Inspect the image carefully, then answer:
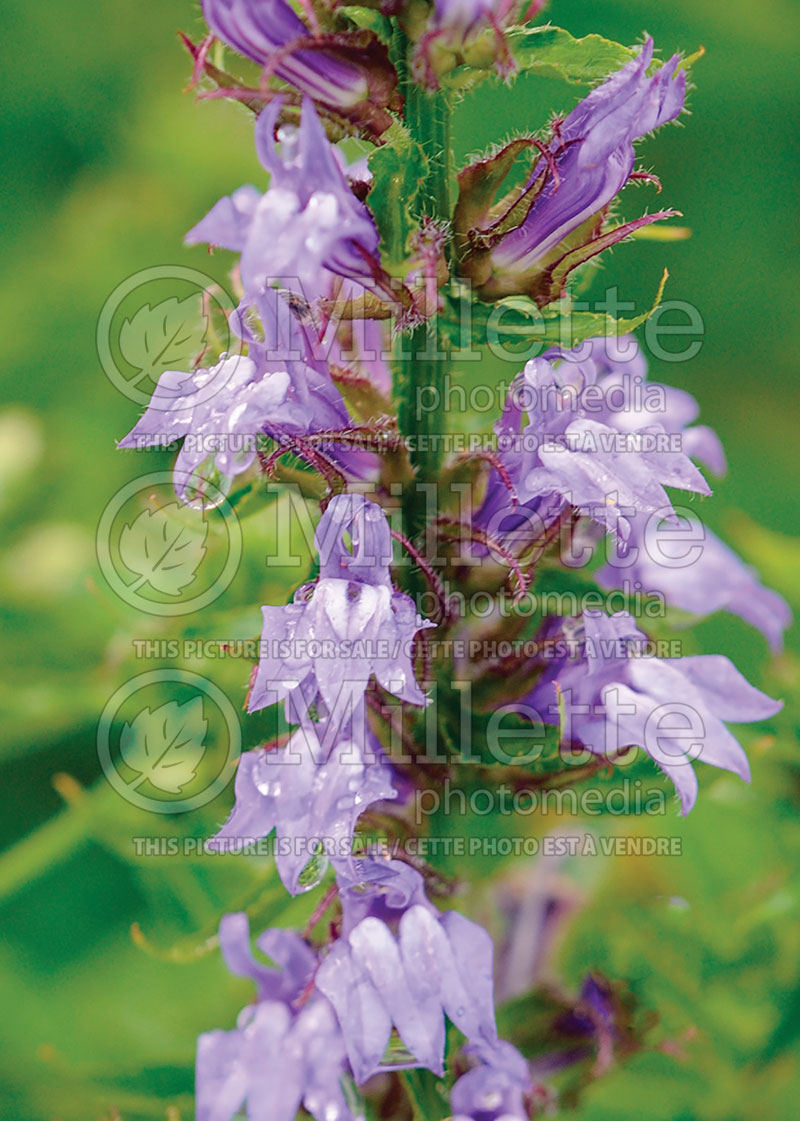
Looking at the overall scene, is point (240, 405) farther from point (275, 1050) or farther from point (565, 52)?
point (275, 1050)

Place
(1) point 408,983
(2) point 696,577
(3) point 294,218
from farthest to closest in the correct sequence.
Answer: (2) point 696,577, (1) point 408,983, (3) point 294,218

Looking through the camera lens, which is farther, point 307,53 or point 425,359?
point 425,359

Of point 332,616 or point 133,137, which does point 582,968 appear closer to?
point 332,616

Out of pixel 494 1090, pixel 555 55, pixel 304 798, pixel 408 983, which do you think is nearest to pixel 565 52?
pixel 555 55

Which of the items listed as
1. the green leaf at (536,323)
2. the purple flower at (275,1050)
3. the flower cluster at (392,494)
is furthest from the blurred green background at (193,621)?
the green leaf at (536,323)

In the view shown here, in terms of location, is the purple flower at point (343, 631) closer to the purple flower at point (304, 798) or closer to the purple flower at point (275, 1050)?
the purple flower at point (304, 798)

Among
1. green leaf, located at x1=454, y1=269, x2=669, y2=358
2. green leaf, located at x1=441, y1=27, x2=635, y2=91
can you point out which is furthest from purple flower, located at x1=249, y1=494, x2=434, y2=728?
green leaf, located at x1=441, y1=27, x2=635, y2=91

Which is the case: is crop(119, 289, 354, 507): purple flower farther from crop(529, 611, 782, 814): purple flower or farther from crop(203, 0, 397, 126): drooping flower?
crop(529, 611, 782, 814): purple flower

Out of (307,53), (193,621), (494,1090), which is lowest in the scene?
(494,1090)
